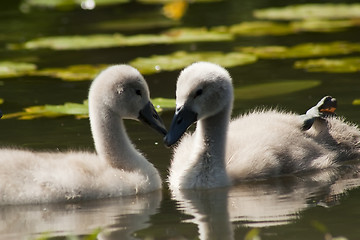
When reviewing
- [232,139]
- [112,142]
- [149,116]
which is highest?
[149,116]

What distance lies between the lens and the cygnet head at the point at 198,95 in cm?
727

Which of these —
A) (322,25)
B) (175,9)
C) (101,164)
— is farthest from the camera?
(175,9)

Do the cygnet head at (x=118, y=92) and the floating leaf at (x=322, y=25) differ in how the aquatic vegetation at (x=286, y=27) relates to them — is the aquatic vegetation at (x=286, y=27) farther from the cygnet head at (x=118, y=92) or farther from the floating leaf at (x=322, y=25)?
the cygnet head at (x=118, y=92)

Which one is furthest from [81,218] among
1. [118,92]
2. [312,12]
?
[312,12]

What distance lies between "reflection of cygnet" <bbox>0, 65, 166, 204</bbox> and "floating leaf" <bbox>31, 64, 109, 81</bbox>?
166 inches

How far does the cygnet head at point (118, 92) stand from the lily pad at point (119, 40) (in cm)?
635

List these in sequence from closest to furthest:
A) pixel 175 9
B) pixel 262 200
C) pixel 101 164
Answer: pixel 262 200
pixel 101 164
pixel 175 9

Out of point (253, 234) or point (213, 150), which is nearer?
point (253, 234)

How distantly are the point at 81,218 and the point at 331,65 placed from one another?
591 cm

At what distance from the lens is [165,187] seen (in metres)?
7.45

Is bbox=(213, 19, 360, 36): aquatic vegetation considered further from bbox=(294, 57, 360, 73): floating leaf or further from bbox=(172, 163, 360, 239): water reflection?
bbox=(172, 163, 360, 239): water reflection

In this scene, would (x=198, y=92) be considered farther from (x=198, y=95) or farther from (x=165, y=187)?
(x=165, y=187)

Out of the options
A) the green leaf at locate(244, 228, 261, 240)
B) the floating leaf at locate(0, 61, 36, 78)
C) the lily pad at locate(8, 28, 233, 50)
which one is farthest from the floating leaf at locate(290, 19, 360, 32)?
the green leaf at locate(244, 228, 261, 240)

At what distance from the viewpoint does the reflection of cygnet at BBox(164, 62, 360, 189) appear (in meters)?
7.32
